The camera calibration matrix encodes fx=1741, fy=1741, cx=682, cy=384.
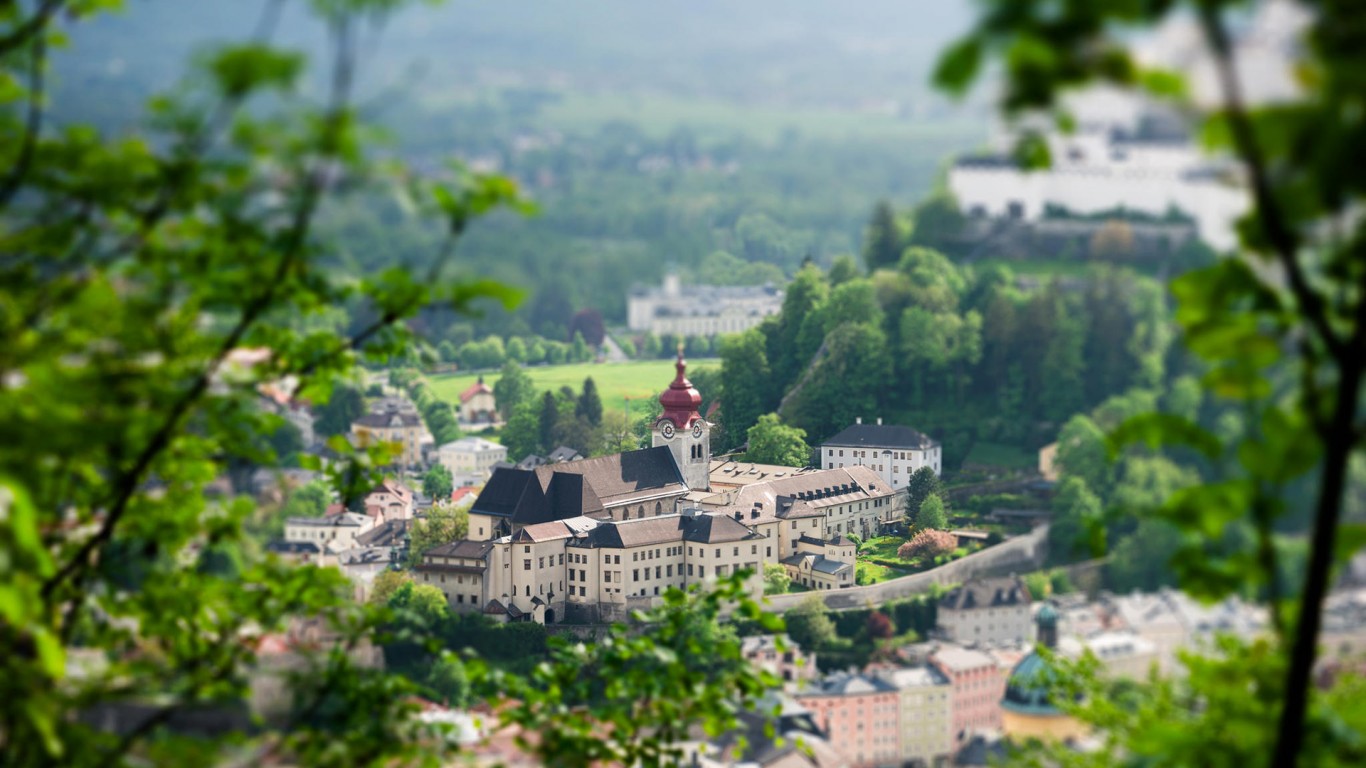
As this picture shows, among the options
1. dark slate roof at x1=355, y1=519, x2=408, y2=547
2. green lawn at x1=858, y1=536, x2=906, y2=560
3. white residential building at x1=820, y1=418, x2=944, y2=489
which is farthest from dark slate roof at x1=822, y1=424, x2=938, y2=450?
→ dark slate roof at x1=355, y1=519, x2=408, y2=547

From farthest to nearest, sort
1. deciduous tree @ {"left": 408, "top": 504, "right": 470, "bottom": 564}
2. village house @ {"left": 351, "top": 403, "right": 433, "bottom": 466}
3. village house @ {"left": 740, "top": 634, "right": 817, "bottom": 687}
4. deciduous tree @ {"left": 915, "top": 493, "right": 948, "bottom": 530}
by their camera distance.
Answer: village house @ {"left": 351, "top": 403, "right": 433, "bottom": 466}, deciduous tree @ {"left": 915, "top": 493, "right": 948, "bottom": 530}, deciduous tree @ {"left": 408, "top": 504, "right": 470, "bottom": 564}, village house @ {"left": 740, "top": 634, "right": 817, "bottom": 687}

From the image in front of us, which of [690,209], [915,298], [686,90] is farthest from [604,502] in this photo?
[686,90]

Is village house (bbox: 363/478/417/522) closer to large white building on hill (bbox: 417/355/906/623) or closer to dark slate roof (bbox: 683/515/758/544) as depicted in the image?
large white building on hill (bbox: 417/355/906/623)

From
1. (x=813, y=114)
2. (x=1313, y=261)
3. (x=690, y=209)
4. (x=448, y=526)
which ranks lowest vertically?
(x=448, y=526)

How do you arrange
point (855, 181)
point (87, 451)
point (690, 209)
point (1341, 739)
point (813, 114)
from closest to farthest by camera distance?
point (1341, 739) < point (87, 451) < point (690, 209) < point (855, 181) < point (813, 114)

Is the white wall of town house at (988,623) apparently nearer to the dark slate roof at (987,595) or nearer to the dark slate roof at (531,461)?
the dark slate roof at (987,595)

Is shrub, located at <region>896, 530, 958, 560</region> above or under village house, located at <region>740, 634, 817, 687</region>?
above

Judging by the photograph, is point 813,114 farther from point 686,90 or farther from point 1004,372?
point 1004,372
